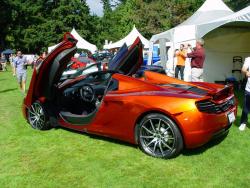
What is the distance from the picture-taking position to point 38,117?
277 inches

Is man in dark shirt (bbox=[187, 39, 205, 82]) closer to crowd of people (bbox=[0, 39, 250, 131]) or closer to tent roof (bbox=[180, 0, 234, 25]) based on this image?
crowd of people (bbox=[0, 39, 250, 131])

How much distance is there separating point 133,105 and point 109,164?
0.92 meters

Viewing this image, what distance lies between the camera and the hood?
675 centimetres

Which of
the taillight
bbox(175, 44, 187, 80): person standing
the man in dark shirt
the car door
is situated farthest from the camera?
bbox(175, 44, 187, 80): person standing

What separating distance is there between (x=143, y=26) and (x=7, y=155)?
145 feet

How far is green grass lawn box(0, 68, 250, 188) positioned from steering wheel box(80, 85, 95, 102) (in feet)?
2.24

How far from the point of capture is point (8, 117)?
872 centimetres

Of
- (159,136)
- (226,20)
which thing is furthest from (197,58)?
(159,136)

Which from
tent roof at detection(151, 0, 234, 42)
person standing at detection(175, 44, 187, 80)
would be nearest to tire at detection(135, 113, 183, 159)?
person standing at detection(175, 44, 187, 80)

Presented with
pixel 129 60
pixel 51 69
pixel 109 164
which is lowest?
pixel 109 164

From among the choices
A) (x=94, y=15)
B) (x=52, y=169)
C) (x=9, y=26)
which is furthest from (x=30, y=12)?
(x=52, y=169)

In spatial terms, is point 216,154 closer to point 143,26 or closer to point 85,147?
point 85,147

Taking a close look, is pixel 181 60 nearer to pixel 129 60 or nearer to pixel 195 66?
pixel 195 66

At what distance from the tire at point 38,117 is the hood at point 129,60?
60.8 inches
